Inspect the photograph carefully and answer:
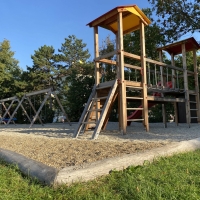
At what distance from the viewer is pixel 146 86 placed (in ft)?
24.6

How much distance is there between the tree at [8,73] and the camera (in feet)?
74.5

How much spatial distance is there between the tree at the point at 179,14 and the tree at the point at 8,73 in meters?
15.0

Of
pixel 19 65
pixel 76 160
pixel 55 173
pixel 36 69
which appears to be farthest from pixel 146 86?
pixel 19 65

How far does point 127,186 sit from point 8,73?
24.7m

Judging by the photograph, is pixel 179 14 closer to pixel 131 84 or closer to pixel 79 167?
pixel 131 84

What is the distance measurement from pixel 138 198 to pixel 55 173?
0.91 m

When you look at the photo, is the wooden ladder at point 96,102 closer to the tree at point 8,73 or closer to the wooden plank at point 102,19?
the wooden plank at point 102,19

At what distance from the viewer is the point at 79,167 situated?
8.29ft

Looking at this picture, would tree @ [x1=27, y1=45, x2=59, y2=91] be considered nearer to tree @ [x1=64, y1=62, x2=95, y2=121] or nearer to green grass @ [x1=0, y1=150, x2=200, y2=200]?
tree @ [x1=64, y1=62, x2=95, y2=121]

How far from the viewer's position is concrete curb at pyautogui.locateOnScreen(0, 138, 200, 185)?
2.34m

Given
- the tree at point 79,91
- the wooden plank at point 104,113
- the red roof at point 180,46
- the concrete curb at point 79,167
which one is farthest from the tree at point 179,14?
the concrete curb at point 79,167

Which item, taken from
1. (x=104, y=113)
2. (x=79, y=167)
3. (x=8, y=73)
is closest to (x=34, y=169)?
(x=79, y=167)

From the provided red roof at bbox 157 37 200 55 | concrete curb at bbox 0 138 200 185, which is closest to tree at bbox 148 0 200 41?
red roof at bbox 157 37 200 55

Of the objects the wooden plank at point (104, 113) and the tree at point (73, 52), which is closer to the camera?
the wooden plank at point (104, 113)
